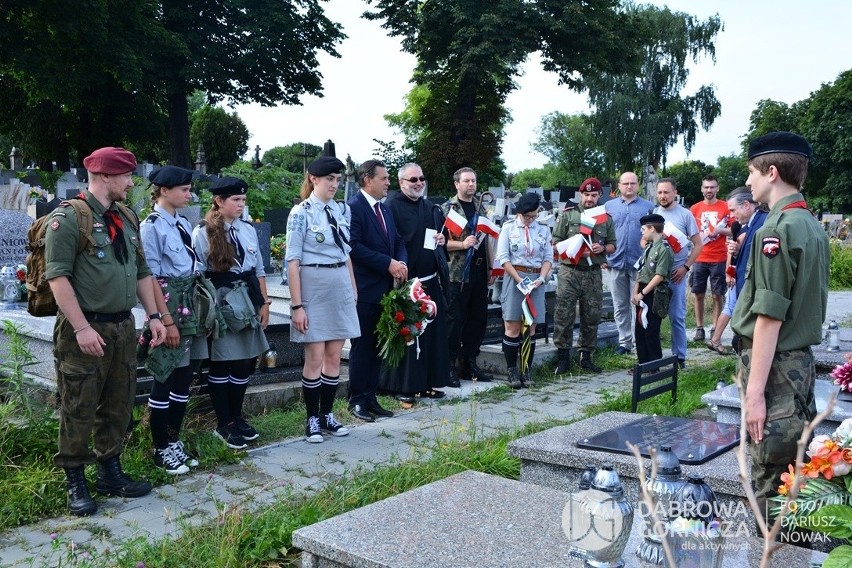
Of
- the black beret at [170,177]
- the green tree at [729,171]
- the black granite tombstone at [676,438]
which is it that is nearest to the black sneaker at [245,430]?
the black beret at [170,177]

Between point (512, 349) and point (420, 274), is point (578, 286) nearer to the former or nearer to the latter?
point (512, 349)

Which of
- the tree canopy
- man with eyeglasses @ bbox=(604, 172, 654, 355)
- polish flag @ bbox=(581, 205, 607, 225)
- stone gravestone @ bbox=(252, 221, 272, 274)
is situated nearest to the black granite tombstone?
polish flag @ bbox=(581, 205, 607, 225)

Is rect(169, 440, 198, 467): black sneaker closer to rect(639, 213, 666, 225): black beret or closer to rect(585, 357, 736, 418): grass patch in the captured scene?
rect(585, 357, 736, 418): grass patch

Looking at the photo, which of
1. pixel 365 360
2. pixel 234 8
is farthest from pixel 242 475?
pixel 234 8

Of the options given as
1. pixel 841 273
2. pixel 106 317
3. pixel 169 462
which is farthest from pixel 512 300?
pixel 841 273

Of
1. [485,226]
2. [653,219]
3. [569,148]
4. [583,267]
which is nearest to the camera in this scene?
[485,226]

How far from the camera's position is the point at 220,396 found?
548 cm

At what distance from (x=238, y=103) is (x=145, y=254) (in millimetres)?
28854

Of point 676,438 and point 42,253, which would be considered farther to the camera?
point 42,253

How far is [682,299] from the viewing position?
8680 mm

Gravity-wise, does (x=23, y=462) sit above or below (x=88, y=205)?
below

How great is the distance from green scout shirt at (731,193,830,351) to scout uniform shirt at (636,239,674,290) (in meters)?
4.80

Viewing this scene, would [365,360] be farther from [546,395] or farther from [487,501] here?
[487,501]

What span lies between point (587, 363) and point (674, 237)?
1.62 meters
